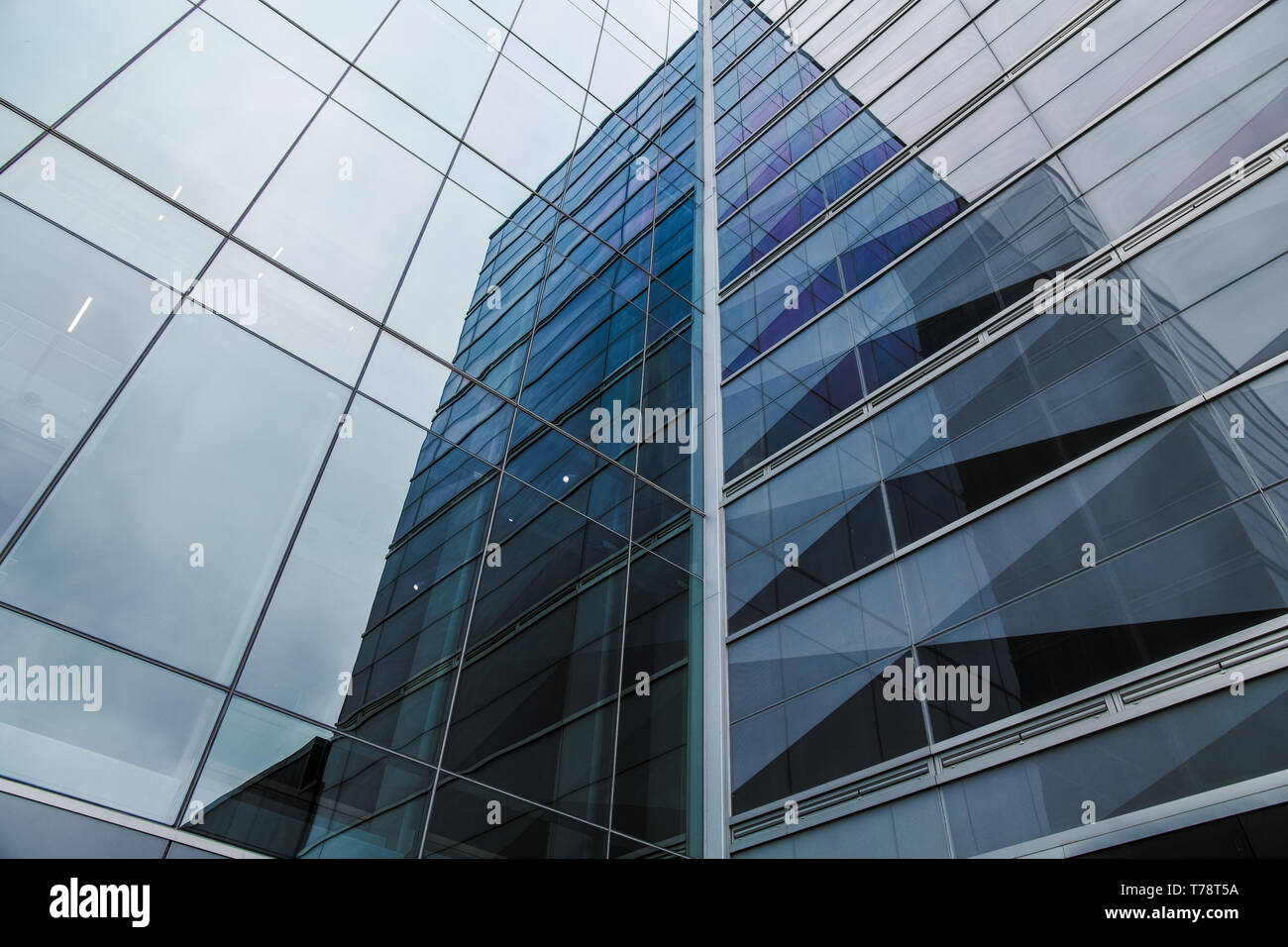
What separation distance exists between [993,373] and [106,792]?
37.6ft

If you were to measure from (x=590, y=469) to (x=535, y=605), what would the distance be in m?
2.76

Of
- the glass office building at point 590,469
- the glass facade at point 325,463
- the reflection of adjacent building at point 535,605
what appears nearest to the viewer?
the glass facade at point 325,463

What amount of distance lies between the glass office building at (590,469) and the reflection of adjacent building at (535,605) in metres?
0.06

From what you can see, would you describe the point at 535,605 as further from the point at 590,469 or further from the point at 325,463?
the point at 325,463

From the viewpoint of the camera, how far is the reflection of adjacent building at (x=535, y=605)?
8.60m

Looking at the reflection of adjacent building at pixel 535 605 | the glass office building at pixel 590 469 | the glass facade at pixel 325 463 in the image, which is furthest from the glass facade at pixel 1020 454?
the glass facade at pixel 325 463

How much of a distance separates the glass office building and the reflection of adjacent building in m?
0.06

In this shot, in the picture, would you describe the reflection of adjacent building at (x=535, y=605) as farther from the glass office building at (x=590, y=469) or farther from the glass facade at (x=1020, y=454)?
the glass facade at (x=1020, y=454)

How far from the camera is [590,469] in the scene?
12.9 m

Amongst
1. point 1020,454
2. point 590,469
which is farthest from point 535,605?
point 1020,454

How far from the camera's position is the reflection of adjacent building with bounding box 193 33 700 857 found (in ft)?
28.2
